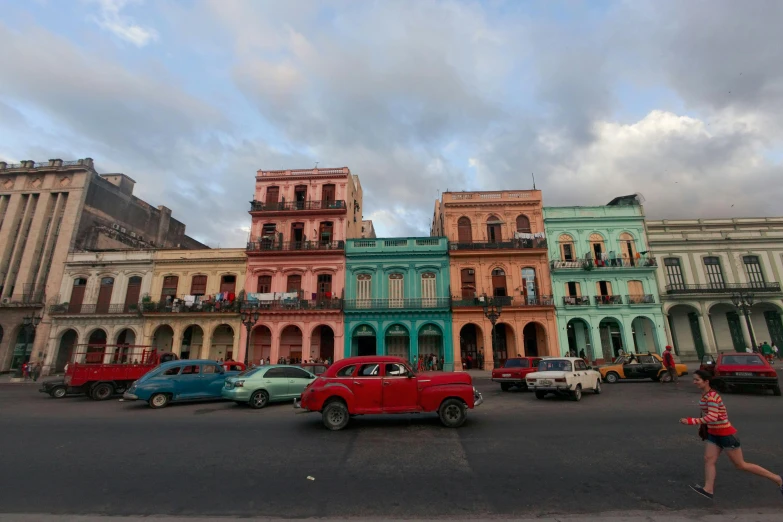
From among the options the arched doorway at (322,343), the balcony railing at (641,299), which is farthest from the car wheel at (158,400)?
the balcony railing at (641,299)

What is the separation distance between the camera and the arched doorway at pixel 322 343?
29614 millimetres

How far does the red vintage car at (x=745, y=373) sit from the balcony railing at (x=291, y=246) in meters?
23.8

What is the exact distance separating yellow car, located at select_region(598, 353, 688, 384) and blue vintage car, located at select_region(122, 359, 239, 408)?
18142 millimetres

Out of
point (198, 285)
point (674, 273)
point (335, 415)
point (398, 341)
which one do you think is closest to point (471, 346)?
point (398, 341)

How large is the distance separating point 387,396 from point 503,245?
915 inches

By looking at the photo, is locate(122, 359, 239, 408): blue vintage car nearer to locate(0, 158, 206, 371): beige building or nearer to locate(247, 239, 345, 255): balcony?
locate(247, 239, 345, 255): balcony

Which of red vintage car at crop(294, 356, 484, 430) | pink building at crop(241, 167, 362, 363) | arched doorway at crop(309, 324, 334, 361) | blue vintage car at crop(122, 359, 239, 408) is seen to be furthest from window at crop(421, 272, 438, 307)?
red vintage car at crop(294, 356, 484, 430)

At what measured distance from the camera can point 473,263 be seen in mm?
30031

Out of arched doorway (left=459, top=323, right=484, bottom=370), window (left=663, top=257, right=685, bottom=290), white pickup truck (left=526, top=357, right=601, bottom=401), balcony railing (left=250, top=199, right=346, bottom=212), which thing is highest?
balcony railing (left=250, top=199, right=346, bottom=212)

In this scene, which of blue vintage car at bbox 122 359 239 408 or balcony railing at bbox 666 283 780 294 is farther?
balcony railing at bbox 666 283 780 294

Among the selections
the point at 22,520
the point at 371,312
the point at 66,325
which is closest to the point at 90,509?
the point at 22,520

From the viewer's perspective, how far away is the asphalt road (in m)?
4.98

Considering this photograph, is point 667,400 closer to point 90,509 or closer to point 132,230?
point 90,509

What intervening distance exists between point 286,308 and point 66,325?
18728 mm
